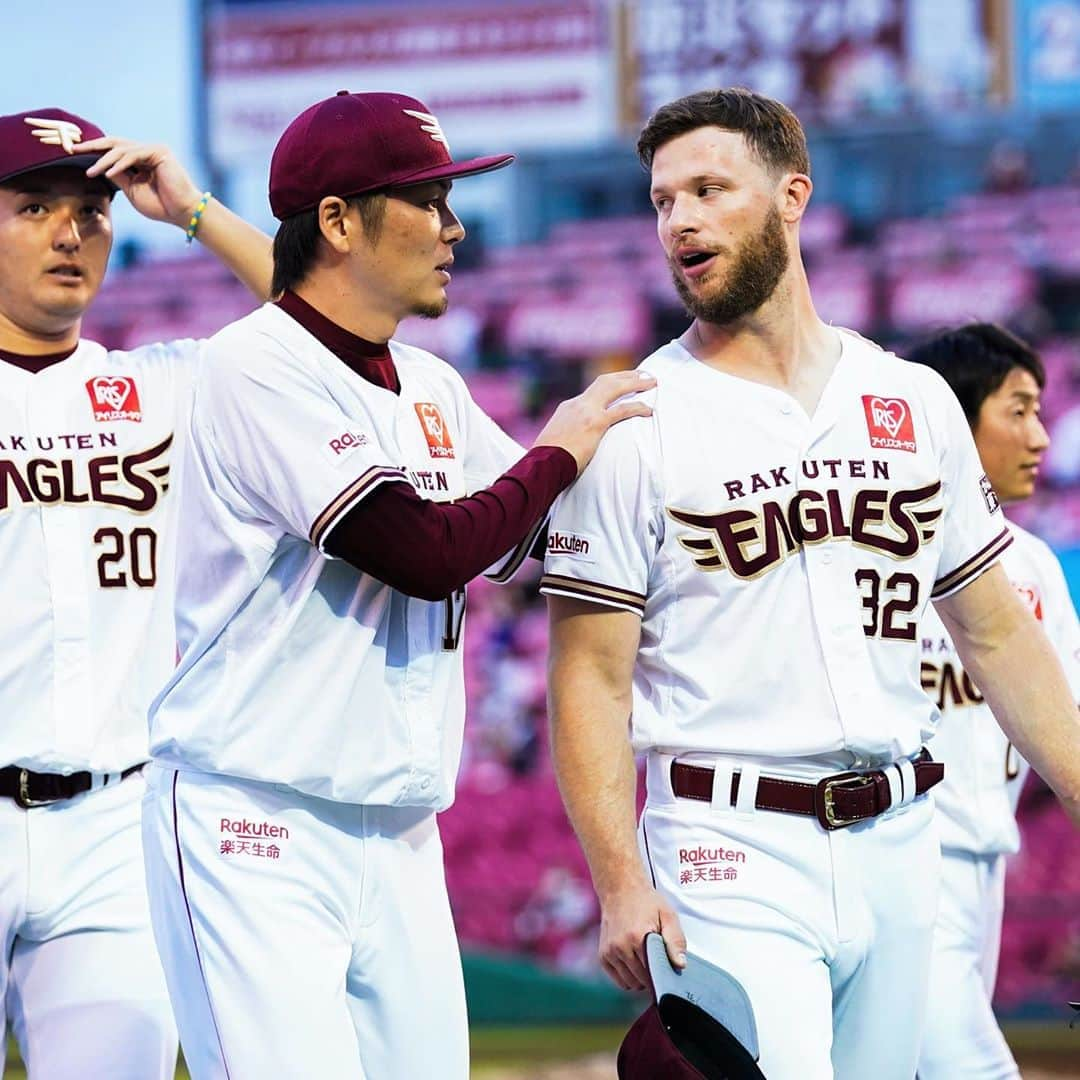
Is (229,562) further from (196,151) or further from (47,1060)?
(196,151)

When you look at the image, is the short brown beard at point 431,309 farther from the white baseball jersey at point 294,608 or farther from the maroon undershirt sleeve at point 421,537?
the maroon undershirt sleeve at point 421,537

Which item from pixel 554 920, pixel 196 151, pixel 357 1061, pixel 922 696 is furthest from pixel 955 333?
pixel 196 151

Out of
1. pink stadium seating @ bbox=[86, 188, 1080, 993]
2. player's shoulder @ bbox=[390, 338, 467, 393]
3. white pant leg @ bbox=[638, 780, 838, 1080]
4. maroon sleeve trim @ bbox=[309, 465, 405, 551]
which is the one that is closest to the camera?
maroon sleeve trim @ bbox=[309, 465, 405, 551]

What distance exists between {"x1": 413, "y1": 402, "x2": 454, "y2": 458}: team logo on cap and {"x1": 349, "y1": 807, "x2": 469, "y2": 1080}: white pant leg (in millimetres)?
595

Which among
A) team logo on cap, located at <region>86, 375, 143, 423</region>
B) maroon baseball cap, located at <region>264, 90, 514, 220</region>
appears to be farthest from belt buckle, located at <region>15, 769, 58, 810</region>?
maroon baseball cap, located at <region>264, 90, 514, 220</region>

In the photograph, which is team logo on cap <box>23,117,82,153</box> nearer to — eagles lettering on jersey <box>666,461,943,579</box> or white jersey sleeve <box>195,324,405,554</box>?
white jersey sleeve <box>195,324,405,554</box>

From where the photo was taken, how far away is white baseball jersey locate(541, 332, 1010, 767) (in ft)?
10.1

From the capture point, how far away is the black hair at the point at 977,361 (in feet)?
15.1

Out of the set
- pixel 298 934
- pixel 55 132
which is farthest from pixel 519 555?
pixel 55 132

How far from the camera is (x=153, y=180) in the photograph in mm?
3887

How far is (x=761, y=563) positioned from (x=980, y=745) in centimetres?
159

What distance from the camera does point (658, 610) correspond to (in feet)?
10.3

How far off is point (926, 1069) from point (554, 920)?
531 cm

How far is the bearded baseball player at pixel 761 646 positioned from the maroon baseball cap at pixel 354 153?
44cm
